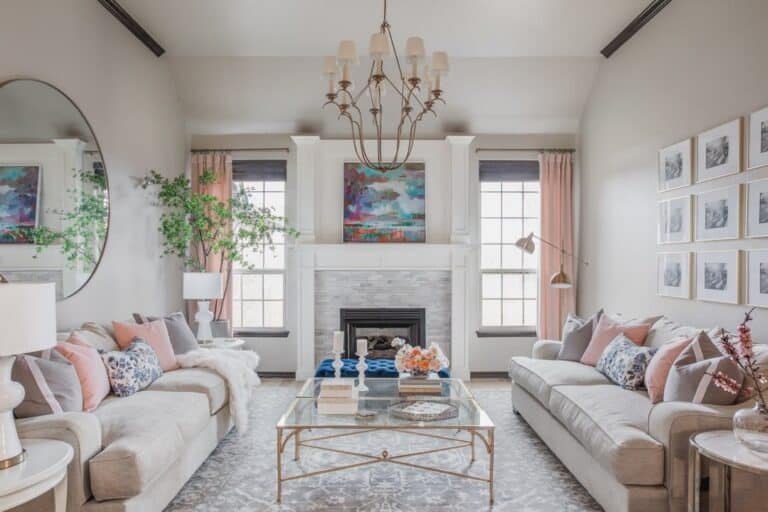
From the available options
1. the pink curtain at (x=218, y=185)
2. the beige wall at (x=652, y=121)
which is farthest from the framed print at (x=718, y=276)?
the pink curtain at (x=218, y=185)

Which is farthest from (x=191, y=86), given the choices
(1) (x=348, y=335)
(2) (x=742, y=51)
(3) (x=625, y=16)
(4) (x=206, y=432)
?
(2) (x=742, y=51)

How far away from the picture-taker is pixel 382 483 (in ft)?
10.7

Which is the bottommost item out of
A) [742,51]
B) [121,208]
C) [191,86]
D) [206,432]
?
[206,432]

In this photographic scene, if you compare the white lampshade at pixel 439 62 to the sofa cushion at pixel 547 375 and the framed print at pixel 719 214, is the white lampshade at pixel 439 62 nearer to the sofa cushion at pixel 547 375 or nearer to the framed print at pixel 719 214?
the framed print at pixel 719 214

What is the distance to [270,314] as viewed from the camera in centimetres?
639

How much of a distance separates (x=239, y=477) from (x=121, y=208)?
8.28 feet

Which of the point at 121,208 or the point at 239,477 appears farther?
the point at 121,208

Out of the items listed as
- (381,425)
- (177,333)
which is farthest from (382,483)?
(177,333)

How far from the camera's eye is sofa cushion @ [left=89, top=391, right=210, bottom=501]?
96.5 inches

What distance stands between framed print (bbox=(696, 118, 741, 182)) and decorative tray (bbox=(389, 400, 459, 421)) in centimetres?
237

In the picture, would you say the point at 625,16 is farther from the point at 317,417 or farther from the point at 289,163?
the point at 317,417

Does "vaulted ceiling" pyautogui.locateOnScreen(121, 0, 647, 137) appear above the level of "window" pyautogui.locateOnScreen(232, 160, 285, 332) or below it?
above

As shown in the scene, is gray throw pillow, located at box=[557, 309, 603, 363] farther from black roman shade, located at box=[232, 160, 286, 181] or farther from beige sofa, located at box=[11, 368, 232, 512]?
black roman shade, located at box=[232, 160, 286, 181]


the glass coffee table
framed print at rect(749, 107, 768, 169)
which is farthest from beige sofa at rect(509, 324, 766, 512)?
framed print at rect(749, 107, 768, 169)
